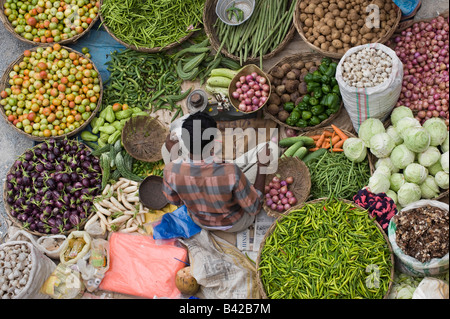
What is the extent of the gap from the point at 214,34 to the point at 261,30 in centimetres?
49

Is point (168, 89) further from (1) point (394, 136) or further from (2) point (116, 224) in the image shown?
(1) point (394, 136)

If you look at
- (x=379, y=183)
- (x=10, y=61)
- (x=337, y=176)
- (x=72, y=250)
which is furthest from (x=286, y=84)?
(x=10, y=61)

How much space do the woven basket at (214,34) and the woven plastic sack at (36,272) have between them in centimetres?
255

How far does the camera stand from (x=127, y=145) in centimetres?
452

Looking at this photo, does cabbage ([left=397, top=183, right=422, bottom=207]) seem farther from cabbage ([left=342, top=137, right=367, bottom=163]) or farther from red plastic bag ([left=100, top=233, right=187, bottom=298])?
red plastic bag ([left=100, top=233, right=187, bottom=298])

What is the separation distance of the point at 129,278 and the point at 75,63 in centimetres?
226

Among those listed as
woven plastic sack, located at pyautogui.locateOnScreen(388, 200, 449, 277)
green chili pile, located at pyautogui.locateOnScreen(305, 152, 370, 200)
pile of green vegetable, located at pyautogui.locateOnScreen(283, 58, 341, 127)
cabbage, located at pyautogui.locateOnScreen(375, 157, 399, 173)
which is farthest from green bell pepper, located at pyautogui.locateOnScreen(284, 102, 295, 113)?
woven plastic sack, located at pyautogui.locateOnScreen(388, 200, 449, 277)

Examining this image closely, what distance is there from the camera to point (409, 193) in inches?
141

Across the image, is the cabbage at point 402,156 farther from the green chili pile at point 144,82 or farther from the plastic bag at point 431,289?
the green chili pile at point 144,82

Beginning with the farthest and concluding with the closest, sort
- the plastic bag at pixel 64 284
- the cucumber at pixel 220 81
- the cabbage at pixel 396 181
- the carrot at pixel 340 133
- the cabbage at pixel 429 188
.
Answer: the cucumber at pixel 220 81, the carrot at pixel 340 133, the plastic bag at pixel 64 284, the cabbage at pixel 396 181, the cabbage at pixel 429 188

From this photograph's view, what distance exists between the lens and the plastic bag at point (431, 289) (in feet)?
10.3

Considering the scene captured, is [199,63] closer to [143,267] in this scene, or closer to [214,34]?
[214,34]

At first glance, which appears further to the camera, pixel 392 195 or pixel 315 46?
pixel 315 46

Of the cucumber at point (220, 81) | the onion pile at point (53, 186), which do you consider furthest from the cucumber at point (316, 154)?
the onion pile at point (53, 186)
